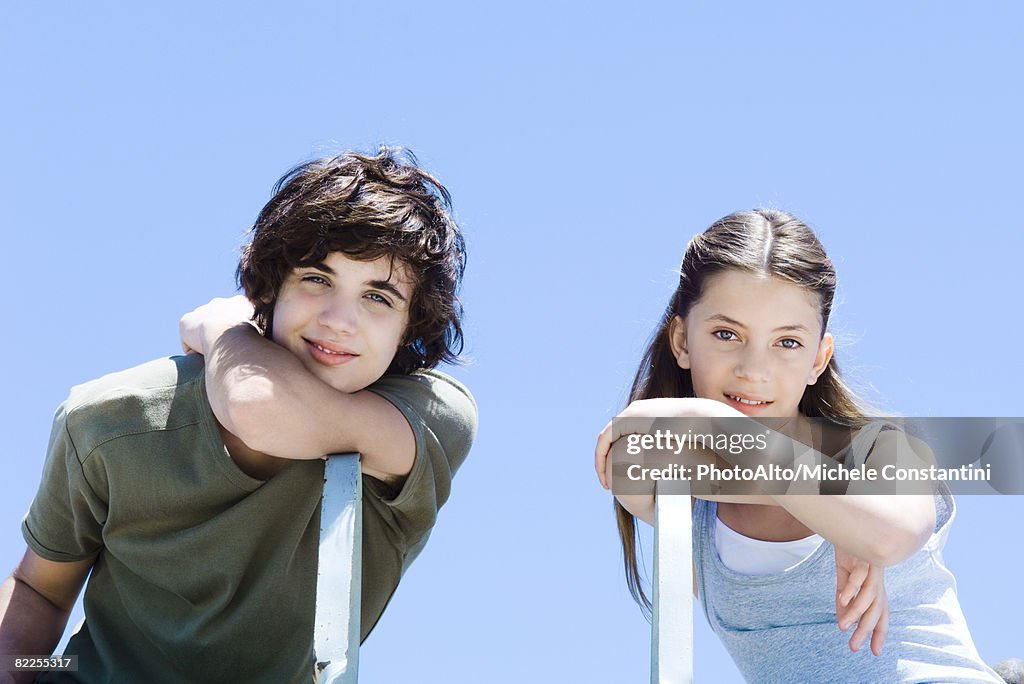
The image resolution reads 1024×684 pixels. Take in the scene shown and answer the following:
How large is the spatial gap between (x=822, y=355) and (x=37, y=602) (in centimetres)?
257

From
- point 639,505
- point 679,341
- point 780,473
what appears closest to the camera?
point 780,473

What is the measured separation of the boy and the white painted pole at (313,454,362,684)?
18.9 inches

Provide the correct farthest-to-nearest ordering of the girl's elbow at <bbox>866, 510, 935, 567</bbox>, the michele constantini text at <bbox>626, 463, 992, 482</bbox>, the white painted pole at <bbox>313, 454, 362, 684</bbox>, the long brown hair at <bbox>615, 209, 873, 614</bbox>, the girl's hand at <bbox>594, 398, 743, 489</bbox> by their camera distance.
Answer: the long brown hair at <bbox>615, 209, 873, 614</bbox>
the girl's elbow at <bbox>866, 510, 935, 567</bbox>
the girl's hand at <bbox>594, 398, 743, 489</bbox>
the michele constantini text at <bbox>626, 463, 992, 482</bbox>
the white painted pole at <bbox>313, 454, 362, 684</bbox>

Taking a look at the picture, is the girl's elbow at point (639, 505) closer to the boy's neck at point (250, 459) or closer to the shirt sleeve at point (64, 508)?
the boy's neck at point (250, 459)

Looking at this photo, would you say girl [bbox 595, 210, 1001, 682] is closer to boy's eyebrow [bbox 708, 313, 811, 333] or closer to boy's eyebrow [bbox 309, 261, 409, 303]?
boy's eyebrow [bbox 708, 313, 811, 333]

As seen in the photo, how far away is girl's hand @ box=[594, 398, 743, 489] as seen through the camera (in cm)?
285

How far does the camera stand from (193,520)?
3346 mm

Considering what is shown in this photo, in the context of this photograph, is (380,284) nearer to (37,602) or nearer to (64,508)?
(64,508)

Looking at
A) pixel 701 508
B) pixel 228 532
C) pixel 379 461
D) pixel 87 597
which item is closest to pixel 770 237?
pixel 701 508

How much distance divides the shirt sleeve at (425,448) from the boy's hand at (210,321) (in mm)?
471

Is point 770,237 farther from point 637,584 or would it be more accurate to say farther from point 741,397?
point 637,584

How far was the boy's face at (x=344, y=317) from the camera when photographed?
10.8 feet

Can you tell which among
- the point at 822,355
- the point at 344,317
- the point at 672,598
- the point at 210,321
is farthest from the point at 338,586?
the point at 822,355

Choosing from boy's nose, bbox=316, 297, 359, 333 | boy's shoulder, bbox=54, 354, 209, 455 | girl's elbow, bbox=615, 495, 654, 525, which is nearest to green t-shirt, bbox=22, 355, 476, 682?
boy's shoulder, bbox=54, 354, 209, 455
